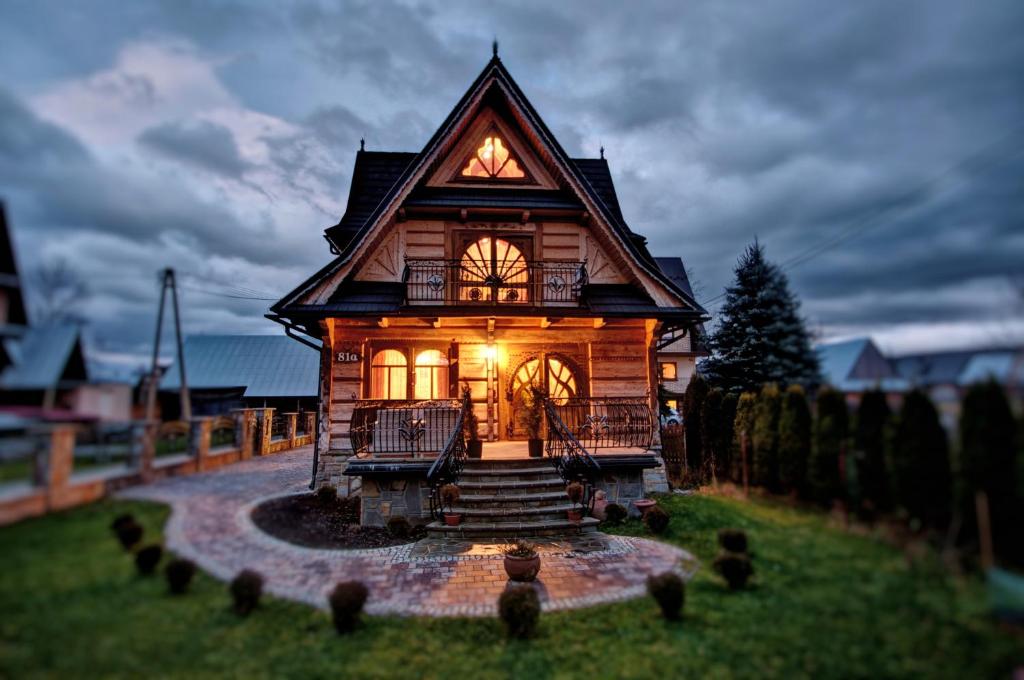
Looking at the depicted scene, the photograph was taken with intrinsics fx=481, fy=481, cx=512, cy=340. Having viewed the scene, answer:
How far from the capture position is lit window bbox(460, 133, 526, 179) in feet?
38.1

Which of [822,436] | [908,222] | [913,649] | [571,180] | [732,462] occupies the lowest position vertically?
[913,649]

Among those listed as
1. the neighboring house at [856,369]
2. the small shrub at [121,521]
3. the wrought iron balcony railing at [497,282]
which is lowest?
the small shrub at [121,521]

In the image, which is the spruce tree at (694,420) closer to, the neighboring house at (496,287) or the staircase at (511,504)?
the staircase at (511,504)

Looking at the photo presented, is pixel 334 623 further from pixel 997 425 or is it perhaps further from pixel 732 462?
pixel 997 425

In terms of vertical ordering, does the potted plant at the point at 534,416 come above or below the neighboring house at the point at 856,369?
below

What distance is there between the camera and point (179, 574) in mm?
2967

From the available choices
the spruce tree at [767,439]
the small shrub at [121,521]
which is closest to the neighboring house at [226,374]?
the small shrub at [121,521]

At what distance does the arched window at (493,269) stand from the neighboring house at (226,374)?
5.71 m

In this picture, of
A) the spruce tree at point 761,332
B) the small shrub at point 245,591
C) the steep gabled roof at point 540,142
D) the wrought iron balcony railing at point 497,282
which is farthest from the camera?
the wrought iron balcony railing at point 497,282

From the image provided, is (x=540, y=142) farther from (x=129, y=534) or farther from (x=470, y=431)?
(x=129, y=534)

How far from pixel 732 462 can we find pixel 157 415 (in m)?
4.37

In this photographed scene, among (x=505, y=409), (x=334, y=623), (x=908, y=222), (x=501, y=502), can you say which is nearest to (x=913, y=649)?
(x=908, y=222)

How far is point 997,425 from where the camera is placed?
96.0 inches

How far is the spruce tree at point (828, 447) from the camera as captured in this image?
3191 mm
